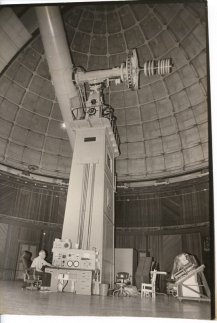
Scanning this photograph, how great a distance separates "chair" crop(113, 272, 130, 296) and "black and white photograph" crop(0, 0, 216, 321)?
0.15ft

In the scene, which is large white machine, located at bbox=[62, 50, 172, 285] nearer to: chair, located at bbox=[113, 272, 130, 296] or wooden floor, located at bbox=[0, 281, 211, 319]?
chair, located at bbox=[113, 272, 130, 296]

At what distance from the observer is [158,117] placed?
35.7 feet

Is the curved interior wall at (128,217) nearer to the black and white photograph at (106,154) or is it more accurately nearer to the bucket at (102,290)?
the black and white photograph at (106,154)

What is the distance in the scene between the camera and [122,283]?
6492 millimetres

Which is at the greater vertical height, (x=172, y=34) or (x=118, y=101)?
(x=172, y=34)

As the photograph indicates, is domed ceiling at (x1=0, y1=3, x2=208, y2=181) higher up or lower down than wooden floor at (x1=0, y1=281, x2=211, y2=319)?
higher up

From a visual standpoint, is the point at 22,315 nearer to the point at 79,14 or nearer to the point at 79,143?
the point at 79,143

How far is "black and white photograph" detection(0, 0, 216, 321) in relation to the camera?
5.95 meters

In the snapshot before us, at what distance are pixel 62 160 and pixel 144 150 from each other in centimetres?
333

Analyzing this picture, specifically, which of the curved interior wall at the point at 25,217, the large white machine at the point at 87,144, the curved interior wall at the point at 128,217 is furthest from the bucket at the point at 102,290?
the curved interior wall at the point at 25,217

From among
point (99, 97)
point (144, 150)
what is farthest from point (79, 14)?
point (144, 150)

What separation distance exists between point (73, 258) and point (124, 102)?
701 centimetres

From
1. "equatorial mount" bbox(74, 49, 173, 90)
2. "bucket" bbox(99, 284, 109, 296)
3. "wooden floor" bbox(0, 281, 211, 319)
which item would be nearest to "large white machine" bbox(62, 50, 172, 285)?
"equatorial mount" bbox(74, 49, 173, 90)

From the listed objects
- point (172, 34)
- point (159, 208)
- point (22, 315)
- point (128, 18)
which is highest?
point (128, 18)
